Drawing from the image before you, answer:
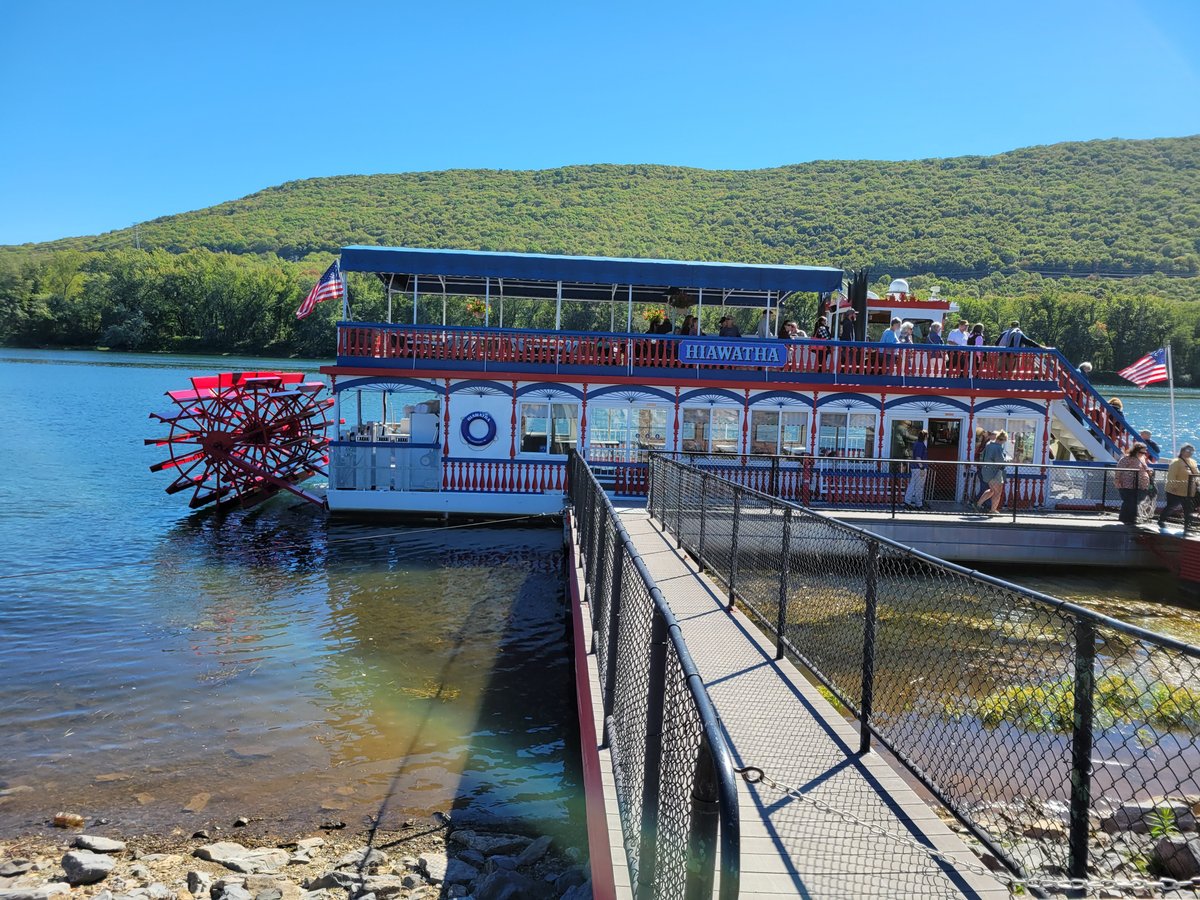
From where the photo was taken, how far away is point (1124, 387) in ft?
387

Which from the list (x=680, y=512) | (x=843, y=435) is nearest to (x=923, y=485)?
(x=843, y=435)

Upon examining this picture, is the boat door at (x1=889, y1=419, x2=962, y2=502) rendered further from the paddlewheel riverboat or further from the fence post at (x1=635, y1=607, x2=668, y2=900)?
the fence post at (x1=635, y1=607, x2=668, y2=900)

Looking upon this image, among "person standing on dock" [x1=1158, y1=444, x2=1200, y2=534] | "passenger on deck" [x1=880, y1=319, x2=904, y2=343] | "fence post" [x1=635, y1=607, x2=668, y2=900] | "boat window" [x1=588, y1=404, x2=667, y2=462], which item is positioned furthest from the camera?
"passenger on deck" [x1=880, y1=319, x2=904, y2=343]

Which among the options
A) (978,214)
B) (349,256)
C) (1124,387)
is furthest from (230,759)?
(978,214)

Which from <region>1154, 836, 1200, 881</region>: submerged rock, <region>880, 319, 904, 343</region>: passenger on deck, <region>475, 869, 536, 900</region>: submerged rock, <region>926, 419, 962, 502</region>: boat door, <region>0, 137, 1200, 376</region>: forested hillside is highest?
<region>0, 137, 1200, 376</region>: forested hillside

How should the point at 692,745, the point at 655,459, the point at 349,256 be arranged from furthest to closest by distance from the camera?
the point at 349,256, the point at 655,459, the point at 692,745

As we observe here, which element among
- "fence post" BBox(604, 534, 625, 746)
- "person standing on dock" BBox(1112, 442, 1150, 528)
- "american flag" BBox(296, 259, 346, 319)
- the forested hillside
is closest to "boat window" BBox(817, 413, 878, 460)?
"person standing on dock" BBox(1112, 442, 1150, 528)

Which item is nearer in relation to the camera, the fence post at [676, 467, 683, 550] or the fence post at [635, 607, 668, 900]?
the fence post at [635, 607, 668, 900]

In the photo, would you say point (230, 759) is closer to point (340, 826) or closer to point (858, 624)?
point (340, 826)

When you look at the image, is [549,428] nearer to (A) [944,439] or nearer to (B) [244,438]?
(A) [944,439]

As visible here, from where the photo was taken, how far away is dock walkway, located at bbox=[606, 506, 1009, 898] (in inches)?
182

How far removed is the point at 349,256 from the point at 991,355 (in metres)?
14.9

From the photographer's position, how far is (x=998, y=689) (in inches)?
391

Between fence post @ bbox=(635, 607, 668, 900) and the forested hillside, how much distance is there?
101 meters
